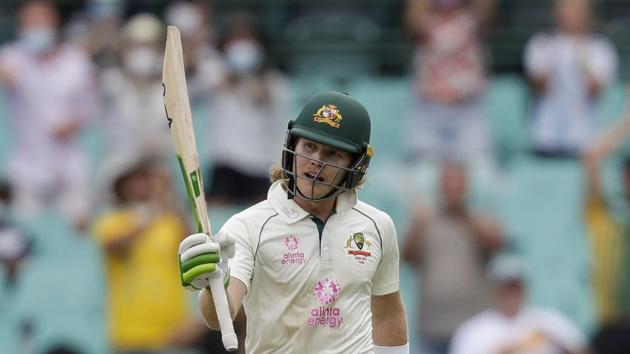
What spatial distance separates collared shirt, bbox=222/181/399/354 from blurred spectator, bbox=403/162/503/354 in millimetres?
5009

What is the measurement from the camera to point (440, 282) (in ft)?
33.3

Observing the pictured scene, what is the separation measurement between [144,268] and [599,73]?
3.98 m

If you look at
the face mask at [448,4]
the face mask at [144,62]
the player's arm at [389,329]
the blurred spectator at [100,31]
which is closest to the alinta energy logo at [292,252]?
the player's arm at [389,329]

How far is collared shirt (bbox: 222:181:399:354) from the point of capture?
16.4ft

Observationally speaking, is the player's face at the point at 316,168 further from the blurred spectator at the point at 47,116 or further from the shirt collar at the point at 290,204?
the blurred spectator at the point at 47,116

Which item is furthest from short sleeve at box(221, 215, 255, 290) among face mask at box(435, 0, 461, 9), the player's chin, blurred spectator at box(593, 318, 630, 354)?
face mask at box(435, 0, 461, 9)

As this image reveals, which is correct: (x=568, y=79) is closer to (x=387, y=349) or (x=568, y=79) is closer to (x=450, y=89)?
(x=450, y=89)

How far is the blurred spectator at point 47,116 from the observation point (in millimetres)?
11594

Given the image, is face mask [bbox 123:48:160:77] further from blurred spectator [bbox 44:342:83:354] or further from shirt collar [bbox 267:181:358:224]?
shirt collar [bbox 267:181:358:224]

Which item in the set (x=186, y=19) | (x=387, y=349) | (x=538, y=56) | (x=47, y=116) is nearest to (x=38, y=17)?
(x=47, y=116)

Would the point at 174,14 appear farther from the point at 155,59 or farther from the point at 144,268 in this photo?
the point at 144,268

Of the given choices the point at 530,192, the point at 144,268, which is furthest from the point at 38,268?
the point at 530,192

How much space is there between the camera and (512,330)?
9.65 meters

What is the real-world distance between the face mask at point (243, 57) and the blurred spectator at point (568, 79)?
2.18 meters
